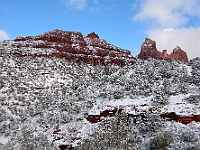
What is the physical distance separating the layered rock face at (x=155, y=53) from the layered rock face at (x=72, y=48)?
20.1m

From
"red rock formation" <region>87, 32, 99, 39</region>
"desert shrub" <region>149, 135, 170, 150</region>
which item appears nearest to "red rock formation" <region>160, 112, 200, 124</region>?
"desert shrub" <region>149, 135, 170, 150</region>

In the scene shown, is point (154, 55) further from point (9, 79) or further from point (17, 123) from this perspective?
point (17, 123)

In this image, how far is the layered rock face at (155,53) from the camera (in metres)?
99.3

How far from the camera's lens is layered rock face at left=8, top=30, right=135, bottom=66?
6572cm

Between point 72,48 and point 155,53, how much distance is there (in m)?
40.2

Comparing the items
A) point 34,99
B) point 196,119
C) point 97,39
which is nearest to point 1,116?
point 34,99

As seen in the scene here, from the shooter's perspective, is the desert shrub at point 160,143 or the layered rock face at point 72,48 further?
the layered rock face at point 72,48

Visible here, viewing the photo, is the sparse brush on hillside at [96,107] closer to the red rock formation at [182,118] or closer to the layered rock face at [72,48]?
the red rock formation at [182,118]

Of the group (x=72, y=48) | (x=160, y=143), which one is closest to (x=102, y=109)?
(x=160, y=143)

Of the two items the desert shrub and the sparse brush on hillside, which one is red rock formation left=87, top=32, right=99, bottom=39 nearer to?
the sparse brush on hillside

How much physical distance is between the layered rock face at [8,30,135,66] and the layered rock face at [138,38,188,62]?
65.9ft

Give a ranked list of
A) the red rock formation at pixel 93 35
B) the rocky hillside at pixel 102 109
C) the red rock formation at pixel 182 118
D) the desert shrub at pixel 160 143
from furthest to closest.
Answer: the red rock formation at pixel 93 35 → the red rock formation at pixel 182 118 → the rocky hillside at pixel 102 109 → the desert shrub at pixel 160 143

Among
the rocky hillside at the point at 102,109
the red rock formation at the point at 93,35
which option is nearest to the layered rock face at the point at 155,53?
the red rock formation at the point at 93,35

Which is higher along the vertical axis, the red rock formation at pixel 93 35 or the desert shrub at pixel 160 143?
the red rock formation at pixel 93 35
